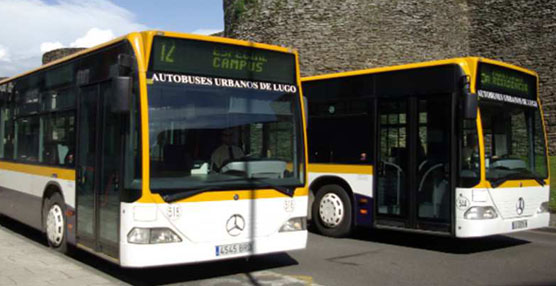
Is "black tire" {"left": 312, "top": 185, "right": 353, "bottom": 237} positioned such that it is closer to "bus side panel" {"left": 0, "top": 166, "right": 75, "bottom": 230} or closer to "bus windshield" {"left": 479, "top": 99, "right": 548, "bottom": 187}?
"bus windshield" {"left": 479, "top": 99, "right": 548, "bottom": 187}

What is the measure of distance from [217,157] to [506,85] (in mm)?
4863

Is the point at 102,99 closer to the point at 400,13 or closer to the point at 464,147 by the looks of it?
the point at 464,147

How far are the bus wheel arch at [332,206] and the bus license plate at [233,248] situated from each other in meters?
3.82

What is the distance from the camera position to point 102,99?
7.19 m

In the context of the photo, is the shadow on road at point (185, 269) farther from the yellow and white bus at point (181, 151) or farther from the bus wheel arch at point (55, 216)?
the yellow and white bus at point (181, 151)

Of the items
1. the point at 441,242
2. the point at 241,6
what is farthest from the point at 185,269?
the point at 241,6

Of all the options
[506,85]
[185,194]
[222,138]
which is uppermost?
[506,85]

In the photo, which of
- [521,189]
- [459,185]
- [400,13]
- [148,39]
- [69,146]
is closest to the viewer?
[148,39]

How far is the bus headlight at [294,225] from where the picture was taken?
7.07 m

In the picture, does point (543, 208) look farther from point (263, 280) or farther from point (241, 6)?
point (241, 6)

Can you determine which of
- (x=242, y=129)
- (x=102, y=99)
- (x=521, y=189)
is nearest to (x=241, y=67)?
(x=242, y=129)

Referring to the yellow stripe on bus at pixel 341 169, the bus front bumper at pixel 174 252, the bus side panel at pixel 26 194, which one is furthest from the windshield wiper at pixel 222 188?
the yellow stripe on bus at pixel 341 169

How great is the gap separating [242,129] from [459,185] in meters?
3.35

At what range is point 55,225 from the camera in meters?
8.41
